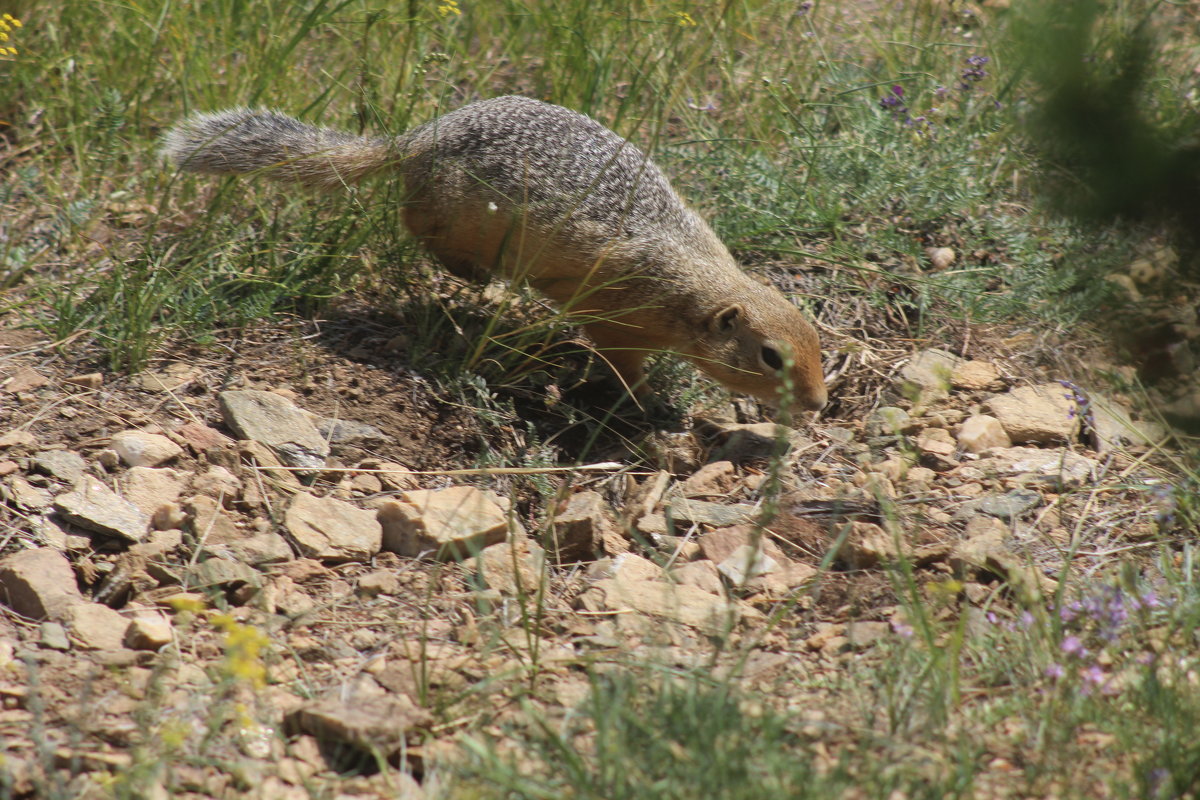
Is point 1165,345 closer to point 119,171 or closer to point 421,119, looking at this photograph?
point 421,119

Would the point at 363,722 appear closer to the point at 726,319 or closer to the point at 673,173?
the point at 726,319

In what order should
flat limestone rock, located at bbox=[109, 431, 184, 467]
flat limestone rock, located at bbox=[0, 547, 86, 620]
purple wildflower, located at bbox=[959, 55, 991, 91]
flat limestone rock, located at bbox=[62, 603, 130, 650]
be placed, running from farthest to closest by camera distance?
purple wildflower, located at bbox=[959, 55, 991, 91] → flat limestone rock, located at bbox=[109, 431, 184, 467] → flat limestone rock, located at bbox=[0, 547, 86, 620] → flat limestone rock, located at bbox=[62, 603, 130, 650]

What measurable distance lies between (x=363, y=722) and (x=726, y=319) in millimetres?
2741

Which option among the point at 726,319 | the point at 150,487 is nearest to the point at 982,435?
the point at 726,319

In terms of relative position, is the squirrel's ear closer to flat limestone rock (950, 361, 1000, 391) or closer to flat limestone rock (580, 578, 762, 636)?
flat limestone rock (950, 361, 1000, 391)

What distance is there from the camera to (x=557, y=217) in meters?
4.73

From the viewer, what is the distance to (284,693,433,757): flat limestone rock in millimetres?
2447

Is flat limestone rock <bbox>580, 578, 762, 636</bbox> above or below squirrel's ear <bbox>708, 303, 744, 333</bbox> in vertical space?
below

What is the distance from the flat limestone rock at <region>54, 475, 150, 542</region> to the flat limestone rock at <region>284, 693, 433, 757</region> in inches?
42.2

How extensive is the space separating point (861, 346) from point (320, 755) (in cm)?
314

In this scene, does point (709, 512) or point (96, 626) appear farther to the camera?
point (709, 512)

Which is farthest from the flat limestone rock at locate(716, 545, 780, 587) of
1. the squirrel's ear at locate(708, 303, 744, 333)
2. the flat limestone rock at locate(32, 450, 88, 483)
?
the flat limestone rock at locate(32, 450, 88, 483)

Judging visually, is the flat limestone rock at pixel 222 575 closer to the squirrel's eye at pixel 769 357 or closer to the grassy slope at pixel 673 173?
the grassy slope at pixel 673 173

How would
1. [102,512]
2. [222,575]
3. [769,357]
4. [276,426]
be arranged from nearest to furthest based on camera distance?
1. [222,575]
2. [102,512]
3. [276,426]
4. [769,357]
